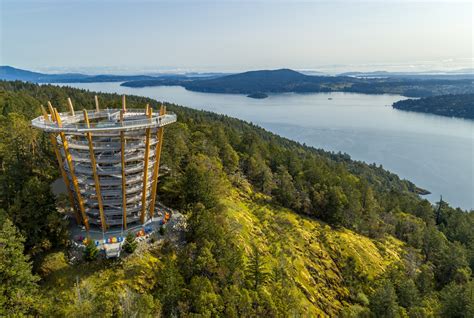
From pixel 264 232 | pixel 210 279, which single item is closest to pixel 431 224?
pixel 264 232

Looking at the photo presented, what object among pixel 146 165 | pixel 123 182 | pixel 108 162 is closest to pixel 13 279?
pixel 123 182

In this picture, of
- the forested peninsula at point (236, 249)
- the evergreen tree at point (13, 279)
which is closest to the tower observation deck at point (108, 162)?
the forested peninsula at point (236, 249)

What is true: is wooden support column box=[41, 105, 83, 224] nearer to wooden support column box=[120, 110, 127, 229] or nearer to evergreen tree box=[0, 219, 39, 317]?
wooden support column box=[120, 110, 127, 229]

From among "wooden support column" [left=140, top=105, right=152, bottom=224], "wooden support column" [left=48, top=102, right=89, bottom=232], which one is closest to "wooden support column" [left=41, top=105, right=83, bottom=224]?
"wooden support column" [left=48, top=102, right=89, bottom=232]

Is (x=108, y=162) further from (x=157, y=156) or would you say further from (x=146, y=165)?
(x=157, y=156)

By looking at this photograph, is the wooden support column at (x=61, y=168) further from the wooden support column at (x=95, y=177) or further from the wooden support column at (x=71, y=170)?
the wooden support column at (x=95, y=177)
